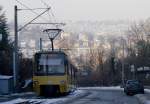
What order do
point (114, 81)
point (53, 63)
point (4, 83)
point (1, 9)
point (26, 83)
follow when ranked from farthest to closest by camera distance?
1. point (114, 81)
2. point (1, 9)
3. point (26, 83)
4. point (4, 83)
5. point (53, 63)

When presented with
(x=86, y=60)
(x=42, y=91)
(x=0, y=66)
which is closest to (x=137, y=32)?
(x=86, y=60)

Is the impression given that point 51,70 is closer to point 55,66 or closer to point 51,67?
point 51,67

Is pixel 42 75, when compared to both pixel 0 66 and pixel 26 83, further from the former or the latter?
pixel 0 66

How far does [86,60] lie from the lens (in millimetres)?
163250

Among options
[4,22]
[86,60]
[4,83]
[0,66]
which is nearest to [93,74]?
[86,60]

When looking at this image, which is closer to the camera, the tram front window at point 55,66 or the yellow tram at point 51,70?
the tram front window at point 55,66

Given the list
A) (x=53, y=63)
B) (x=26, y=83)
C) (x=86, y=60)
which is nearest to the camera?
(x=53, y=63)

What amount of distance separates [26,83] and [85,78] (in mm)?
68031

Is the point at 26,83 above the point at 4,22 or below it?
below

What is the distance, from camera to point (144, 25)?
447 feet

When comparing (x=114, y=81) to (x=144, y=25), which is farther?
(x=144, y=25)

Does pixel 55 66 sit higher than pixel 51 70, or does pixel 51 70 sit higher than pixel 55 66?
pixel 55 66

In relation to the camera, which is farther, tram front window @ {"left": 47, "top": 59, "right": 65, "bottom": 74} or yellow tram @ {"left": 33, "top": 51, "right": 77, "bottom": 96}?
yellow tram @ {"left": 33, "top": 51, "right": 77, "bottom": 96}

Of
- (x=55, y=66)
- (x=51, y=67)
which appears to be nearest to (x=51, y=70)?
(x=51, y=67)
